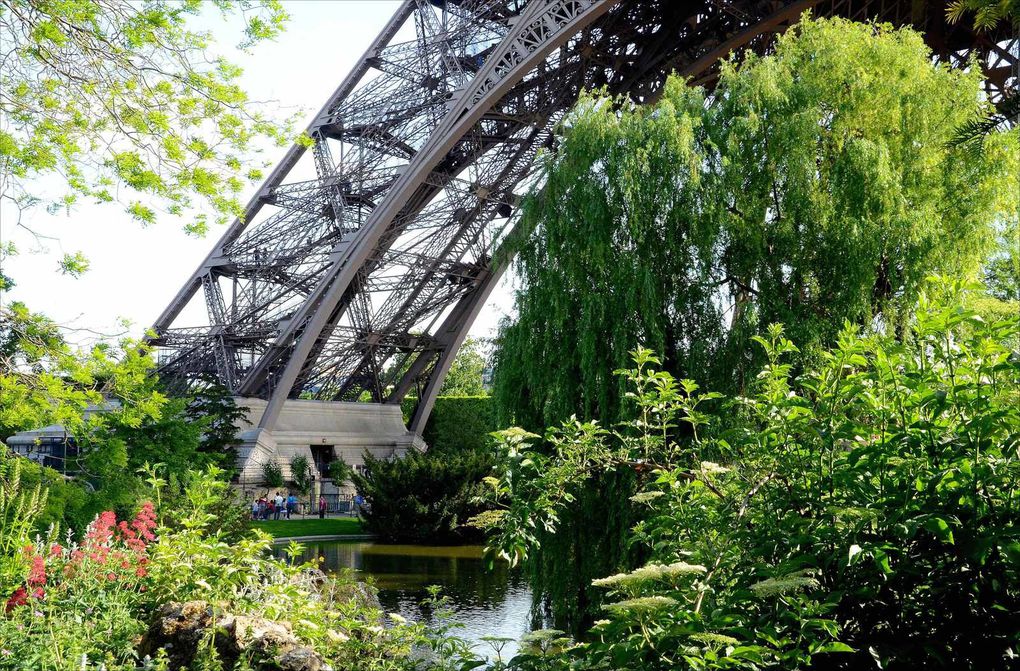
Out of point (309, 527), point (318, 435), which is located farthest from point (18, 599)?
point (318, 435)

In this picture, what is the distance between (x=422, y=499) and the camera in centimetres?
1953

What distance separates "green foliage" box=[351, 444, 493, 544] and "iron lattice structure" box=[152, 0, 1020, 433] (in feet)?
17.2

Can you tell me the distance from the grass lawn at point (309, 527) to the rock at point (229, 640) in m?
15.4

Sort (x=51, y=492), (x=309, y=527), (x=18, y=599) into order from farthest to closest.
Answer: (x=309, y=527) < (x=51, y=492) < (x=18, y=599)

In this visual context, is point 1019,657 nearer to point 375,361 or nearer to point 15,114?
point 15,114

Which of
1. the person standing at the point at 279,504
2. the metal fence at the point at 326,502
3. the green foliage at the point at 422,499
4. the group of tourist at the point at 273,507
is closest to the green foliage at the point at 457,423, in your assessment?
the metal fence at the point at 326,502

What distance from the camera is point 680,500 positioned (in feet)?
13.4

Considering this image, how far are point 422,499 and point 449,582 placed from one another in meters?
5.99

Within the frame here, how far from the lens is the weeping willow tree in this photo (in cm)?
954

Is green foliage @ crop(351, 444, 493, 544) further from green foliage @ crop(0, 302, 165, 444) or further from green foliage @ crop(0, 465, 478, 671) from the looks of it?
green foliage @ crop(0, 465, 478, 671)

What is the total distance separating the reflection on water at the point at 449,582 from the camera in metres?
10.4

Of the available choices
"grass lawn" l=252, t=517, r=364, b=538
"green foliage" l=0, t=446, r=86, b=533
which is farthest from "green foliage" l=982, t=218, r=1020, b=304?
"grass lawn" l=252, t=517, r=364, b=538

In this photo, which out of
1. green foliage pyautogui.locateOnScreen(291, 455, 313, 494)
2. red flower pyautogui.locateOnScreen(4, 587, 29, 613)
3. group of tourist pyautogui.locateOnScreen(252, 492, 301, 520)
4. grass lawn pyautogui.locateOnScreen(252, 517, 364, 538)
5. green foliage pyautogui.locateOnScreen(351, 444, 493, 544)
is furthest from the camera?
green foliage pyautogui.locateOnScreen(291, 455, 313, 494)

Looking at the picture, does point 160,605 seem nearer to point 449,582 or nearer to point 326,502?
point 449,582
